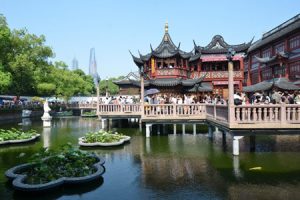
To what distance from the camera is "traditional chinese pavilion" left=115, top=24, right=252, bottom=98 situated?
32.9m

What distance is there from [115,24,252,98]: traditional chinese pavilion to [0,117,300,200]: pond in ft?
47.6

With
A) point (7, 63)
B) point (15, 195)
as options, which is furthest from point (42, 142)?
point (7, 63)

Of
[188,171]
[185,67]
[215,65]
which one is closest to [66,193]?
[188,171]

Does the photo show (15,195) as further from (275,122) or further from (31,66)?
(31,66)

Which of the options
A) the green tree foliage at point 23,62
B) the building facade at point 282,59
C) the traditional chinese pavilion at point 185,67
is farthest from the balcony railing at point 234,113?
the green tree foliage at point 23,62

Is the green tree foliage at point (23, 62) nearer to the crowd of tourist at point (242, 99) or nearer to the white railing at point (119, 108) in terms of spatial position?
the white railing at point (119, 108)

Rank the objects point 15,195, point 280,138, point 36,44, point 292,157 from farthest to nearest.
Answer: point 36,44 → point 280,138 → point 292,157 → point 15,195

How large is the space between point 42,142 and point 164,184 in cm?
1158

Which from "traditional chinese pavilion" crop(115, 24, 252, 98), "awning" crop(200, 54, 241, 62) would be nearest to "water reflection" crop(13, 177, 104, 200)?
"traditional chinese pavilion" crop(115, 24, 252, 98)

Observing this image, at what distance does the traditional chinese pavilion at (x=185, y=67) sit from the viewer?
32.9 m

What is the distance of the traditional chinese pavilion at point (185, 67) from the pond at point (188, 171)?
14522mm


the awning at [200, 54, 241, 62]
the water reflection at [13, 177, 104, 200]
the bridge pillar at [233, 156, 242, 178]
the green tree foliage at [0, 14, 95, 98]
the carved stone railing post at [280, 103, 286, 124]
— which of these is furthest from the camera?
the awning at [200, 54, 241, 62]

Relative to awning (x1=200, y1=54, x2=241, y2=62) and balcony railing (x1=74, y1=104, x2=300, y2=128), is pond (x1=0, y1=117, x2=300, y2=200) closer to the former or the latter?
balcony railing (x1=74, y1=104, x2=300, y2=128)

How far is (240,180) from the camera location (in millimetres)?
10625
